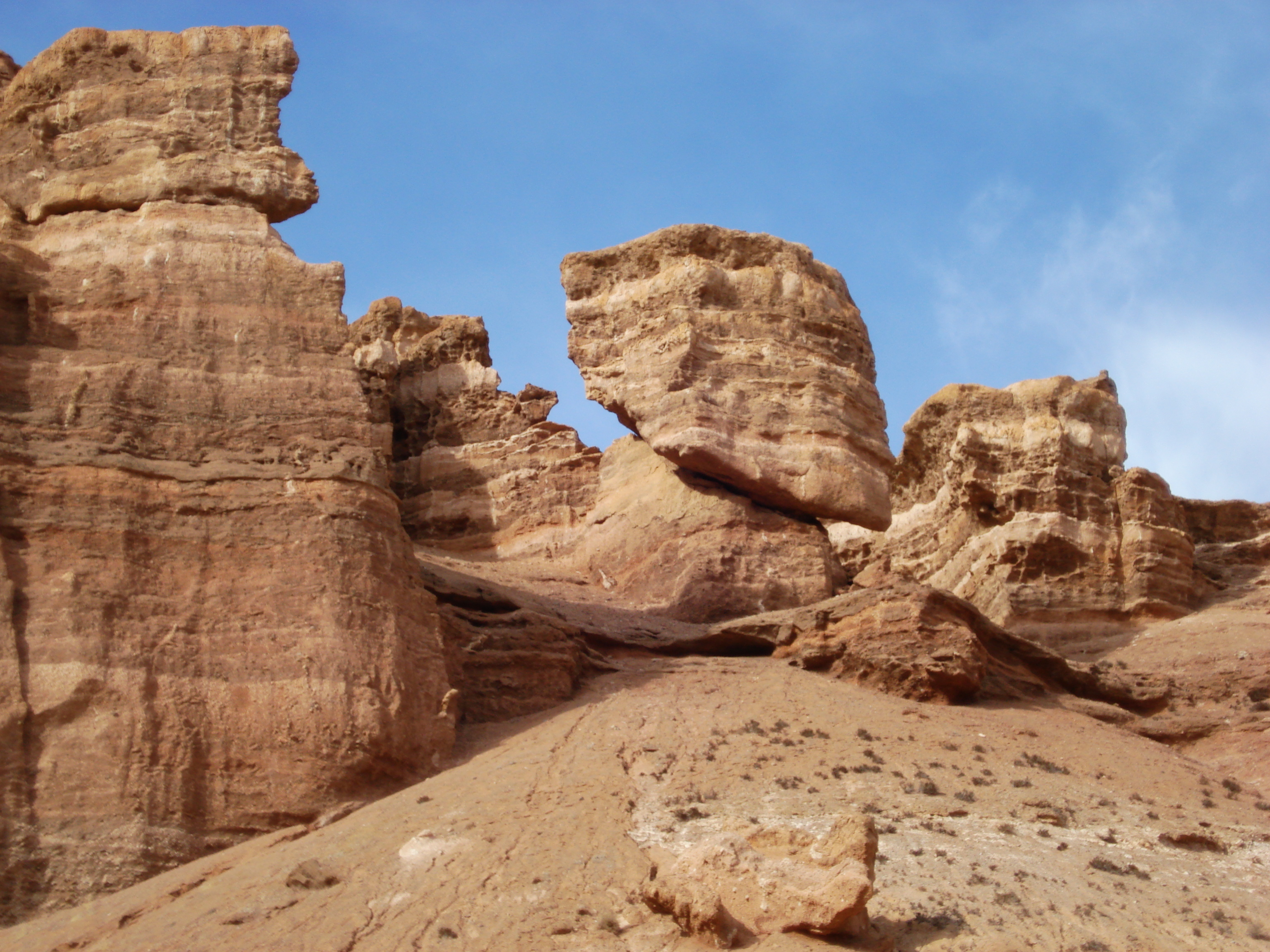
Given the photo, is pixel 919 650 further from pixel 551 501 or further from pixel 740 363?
pixel 551 501

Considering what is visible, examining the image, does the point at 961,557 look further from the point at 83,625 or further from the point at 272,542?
the point at 83,625

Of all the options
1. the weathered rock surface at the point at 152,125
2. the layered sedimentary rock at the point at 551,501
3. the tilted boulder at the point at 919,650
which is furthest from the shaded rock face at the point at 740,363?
the weathered rock surface at the point at 152,125

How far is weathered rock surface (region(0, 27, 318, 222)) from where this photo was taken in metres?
22.3

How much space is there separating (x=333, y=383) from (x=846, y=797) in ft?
26.9

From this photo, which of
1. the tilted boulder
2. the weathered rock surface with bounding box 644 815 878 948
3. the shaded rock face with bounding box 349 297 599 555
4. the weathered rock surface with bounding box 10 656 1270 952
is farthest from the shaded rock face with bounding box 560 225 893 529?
the weathered rock surface with bounding box 644 815 878 948

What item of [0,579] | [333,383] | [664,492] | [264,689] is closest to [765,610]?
[664,492]

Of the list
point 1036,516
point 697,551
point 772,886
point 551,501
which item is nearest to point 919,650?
point 697,551

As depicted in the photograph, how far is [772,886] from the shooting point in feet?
43.7

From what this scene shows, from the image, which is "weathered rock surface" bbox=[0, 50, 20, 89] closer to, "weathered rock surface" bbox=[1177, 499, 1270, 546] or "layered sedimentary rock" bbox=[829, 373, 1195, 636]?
"layered sedimentary rock" bbox=[829, 373, 1195, 636]

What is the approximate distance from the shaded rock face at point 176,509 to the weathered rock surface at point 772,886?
5014 mm

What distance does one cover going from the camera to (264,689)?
17406mm

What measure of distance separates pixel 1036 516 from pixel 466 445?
10591mm

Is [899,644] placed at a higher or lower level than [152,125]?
lower

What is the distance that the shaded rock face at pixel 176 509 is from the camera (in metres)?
16.5
